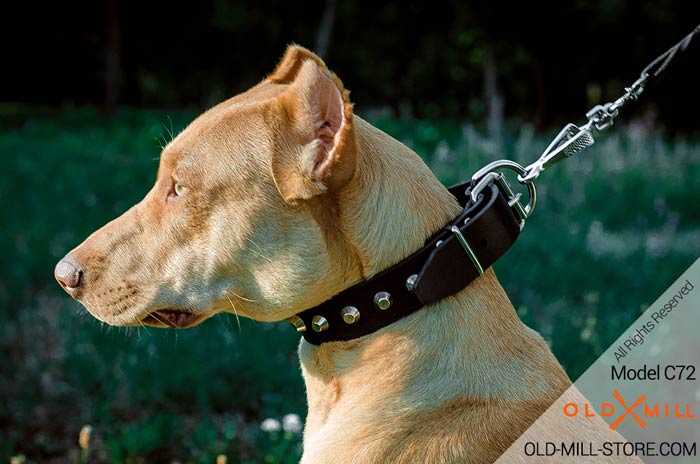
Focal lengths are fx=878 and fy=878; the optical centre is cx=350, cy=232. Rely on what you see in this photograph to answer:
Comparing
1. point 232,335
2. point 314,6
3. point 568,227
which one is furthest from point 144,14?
point 232,335

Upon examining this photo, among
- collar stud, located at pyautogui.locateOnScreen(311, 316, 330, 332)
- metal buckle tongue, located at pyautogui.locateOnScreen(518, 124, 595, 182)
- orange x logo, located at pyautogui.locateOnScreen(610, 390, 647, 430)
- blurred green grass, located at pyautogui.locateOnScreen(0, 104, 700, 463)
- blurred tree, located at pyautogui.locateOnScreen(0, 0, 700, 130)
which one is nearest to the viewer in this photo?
collar stud, located at pyautogui.locateOnScreen(311, 316, 330, 332)

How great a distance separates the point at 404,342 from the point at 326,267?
1.08ft

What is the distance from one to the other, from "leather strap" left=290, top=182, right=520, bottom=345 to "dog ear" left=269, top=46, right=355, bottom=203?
33 centimetres

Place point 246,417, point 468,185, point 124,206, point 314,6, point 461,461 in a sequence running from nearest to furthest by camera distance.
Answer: point 461,461 < point 468,185 < point 246,417 < point 124,206 < point 314,6

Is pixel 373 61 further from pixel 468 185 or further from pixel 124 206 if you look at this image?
pixel 468 185

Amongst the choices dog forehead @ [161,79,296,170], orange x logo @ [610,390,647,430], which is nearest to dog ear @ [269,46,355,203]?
dog forehead @ [161,79,296,170]

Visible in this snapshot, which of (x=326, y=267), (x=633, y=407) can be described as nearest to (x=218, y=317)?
(x=633, y=407)

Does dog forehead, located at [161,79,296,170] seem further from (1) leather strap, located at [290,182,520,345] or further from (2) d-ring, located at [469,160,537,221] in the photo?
(2) d-ring, located at [469,160,537,221]

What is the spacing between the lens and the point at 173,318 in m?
2.89

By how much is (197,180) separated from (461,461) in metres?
1.19

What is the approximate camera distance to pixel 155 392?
5.15 m

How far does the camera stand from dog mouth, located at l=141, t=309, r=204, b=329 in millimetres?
2857

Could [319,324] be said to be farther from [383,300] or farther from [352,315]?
[383,300]

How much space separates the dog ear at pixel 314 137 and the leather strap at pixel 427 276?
1.07ft
